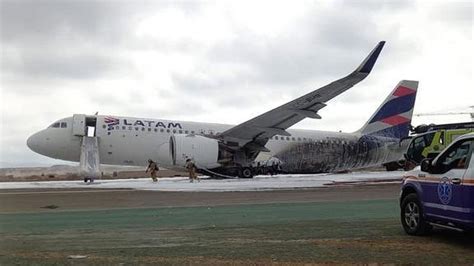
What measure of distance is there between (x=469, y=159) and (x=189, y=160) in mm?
22472

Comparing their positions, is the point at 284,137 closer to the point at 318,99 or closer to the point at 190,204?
the point at 318,99

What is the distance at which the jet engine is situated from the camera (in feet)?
99.8

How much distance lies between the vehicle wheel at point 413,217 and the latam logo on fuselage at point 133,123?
23.5 m

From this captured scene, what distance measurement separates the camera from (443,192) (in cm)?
886

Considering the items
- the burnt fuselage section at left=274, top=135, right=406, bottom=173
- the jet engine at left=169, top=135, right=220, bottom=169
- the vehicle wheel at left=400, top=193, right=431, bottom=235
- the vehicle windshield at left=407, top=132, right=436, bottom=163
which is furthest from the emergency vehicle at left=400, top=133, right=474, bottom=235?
the burnt fuselage section at left=274, top=135, right=406, bottom=173

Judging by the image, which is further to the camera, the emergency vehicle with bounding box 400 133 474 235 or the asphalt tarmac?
the emergency vehicle with bounding box 400 133 474 235

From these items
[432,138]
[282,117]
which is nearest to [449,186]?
[282,117]

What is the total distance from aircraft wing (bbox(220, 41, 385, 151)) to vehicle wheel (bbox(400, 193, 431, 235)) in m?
17.7

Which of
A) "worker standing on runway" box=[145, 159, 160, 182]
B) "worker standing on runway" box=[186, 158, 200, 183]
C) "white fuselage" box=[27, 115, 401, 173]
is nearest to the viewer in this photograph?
"worker standing on runway" box=[186, 158, 200, 183]

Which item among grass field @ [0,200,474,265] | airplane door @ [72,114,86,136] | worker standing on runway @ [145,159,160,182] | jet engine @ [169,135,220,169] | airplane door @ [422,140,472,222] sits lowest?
grass field @ [0,200,474,265]

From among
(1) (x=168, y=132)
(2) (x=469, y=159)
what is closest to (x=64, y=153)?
(1) (x=168, y=132)

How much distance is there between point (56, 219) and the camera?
13.2 m

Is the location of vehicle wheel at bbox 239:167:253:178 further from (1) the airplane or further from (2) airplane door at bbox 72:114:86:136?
(2) airplane door at bbox 72:114:86:136

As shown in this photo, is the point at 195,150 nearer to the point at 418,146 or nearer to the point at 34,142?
the point at 34,142
